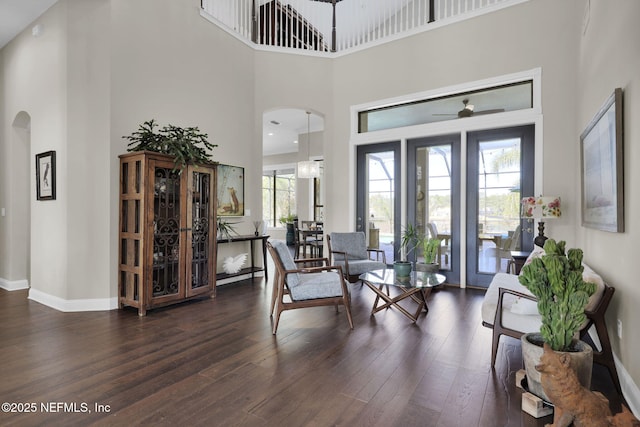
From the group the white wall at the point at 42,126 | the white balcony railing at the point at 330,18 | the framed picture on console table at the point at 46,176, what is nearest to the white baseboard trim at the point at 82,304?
the white wall at the point at 42,126

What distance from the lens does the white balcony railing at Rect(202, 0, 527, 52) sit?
5449 mm

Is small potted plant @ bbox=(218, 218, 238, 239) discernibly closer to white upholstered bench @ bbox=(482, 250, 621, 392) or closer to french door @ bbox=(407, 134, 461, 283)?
french door @ bbox=(407, 134, 461, 283)

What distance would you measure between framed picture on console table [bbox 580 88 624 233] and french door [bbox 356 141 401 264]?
9.05ft

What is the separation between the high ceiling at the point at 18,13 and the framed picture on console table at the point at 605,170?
5.95 m

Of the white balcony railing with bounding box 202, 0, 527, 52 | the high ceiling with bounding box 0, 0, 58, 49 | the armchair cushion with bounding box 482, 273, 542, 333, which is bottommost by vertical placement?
the armchair cushion with bounding box 482, 273, 542, 333

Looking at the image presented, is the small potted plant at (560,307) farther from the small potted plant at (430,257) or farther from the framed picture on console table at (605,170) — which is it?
the small potted plant at (430,257)

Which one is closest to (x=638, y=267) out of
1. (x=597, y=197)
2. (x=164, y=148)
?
(x=597, y=197)

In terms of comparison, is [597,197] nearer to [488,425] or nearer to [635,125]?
[635,125]

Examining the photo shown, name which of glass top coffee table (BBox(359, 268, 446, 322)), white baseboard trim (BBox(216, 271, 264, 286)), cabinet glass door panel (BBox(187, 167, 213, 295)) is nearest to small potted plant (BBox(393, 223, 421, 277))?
glass top coffee table (BBox(359, 268, 446, 322))

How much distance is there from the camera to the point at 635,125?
2121 mm

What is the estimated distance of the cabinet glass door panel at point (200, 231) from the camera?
4.18m

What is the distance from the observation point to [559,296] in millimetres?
1944

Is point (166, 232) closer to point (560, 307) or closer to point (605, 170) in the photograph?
point (560, 307)

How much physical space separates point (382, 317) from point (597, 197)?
231cm
